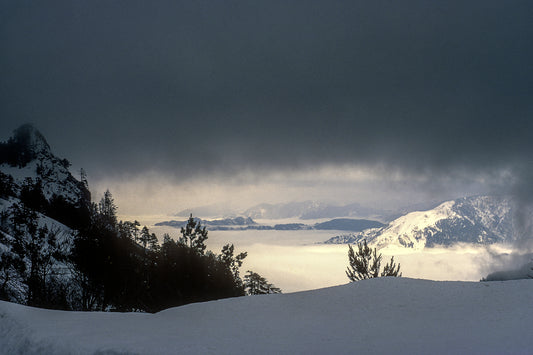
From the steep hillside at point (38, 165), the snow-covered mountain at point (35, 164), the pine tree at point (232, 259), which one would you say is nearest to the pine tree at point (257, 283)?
the pine tree at point (232, 259)

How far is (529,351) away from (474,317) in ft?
8.87

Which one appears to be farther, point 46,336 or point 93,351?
point 46,336

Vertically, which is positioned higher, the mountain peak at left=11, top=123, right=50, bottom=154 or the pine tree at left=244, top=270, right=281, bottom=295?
the mountain peak at left=11, top=123, right=50, bottom=154

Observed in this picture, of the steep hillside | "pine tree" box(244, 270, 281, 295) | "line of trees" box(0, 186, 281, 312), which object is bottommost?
"pine tree" box(244, 270, 281, 295)

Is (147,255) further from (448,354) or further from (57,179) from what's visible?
(57,179)

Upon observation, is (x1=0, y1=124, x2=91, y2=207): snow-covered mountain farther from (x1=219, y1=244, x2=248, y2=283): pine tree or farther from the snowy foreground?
the snowy foreground

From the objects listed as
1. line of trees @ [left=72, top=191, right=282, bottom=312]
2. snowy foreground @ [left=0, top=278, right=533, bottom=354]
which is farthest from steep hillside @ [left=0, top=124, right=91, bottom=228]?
snowy foreground @ [left=0, top=278, right=533, bottom=354]

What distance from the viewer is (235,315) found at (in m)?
12.2

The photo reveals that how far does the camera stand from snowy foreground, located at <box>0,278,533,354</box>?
864 cm

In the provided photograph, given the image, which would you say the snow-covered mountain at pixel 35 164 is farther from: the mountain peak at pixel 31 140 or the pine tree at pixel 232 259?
the pine tree at pixel 232 259

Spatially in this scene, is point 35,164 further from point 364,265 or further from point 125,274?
point 364,265

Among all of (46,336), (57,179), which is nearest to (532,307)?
(46,336)

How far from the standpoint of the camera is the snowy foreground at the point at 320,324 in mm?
8641

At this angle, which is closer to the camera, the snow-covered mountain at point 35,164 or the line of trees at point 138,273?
the line of trees at point 138,273
